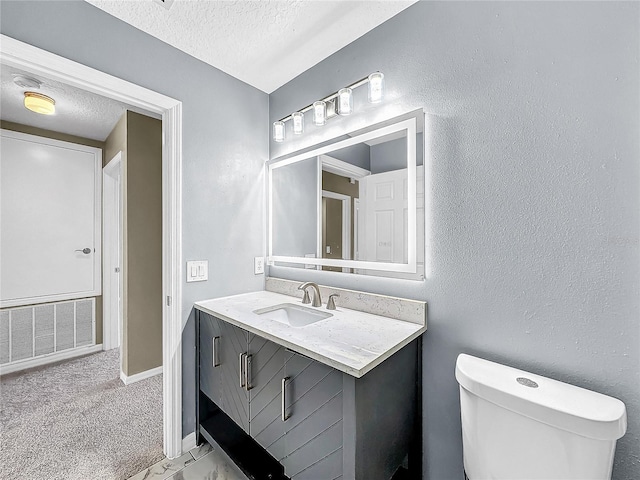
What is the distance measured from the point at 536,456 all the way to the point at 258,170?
194 cm

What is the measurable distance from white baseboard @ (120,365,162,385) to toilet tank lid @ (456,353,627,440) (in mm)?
2591

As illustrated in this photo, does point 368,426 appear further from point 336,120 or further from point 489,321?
point 336,120

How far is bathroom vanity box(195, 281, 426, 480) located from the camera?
0.93m

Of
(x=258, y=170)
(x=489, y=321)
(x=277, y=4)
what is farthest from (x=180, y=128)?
(x=489, y=321)

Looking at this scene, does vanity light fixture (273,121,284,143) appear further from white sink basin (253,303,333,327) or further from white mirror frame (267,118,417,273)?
white sink basin (253,303,333,327)

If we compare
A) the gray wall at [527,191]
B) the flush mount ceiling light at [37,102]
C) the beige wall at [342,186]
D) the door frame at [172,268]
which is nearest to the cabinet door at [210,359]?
the door frame at [172,268]

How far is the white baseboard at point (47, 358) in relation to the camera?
252 cm

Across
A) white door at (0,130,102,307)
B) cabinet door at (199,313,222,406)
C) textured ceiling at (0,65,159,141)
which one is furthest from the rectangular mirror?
white door at (0,130,102,307)

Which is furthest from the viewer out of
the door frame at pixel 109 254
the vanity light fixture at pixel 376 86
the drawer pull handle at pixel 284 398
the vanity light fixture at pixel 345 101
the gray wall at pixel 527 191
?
the door frame at pixel 109 254

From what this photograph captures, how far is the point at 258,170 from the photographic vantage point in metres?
1.98

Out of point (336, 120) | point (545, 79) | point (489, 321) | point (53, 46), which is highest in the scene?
point (53, 46)

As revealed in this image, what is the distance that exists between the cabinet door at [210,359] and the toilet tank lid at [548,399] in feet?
3.81

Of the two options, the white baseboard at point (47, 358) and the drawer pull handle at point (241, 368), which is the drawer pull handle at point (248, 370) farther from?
the white baseboard at point (47, 358)

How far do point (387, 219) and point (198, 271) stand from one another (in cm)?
113
